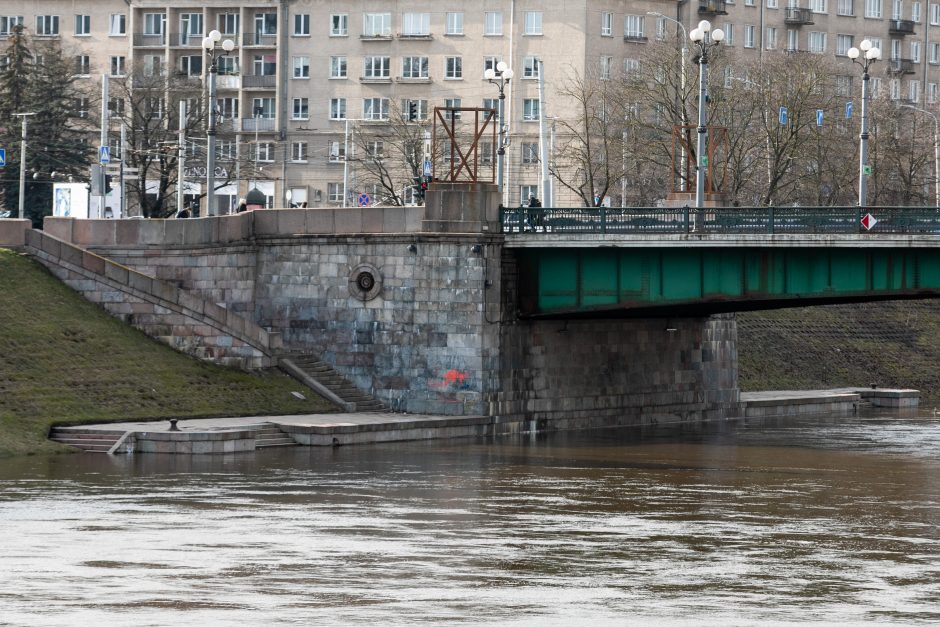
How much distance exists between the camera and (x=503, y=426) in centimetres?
7100

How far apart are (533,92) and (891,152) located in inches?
1080

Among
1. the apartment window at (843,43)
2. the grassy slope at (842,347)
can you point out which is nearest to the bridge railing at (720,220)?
the grassy slope at (842,347)

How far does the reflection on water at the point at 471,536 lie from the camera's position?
37625 millimetres

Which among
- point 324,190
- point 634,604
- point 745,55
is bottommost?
point 634,604

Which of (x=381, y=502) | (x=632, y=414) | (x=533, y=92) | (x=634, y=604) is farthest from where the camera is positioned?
(x=533, y=92)

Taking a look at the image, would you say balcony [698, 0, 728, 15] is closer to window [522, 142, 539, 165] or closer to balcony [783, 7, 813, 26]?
balcony [783, 7, 813, 26]

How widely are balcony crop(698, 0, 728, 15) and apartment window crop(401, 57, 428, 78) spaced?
61.0ft

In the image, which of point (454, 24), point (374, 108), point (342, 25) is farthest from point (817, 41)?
point (342, 25)

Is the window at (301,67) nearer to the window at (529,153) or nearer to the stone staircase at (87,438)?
the window at (529,153)

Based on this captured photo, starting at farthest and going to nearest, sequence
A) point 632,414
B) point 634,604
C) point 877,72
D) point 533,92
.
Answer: point 877,72, point 533,92, point 632,414, point 634,604

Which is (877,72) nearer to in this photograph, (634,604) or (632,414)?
(632,414)

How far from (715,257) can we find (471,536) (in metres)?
25.4

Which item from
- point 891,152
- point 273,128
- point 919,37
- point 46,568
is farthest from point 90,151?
point 46,568

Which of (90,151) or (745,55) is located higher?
(745,55)
